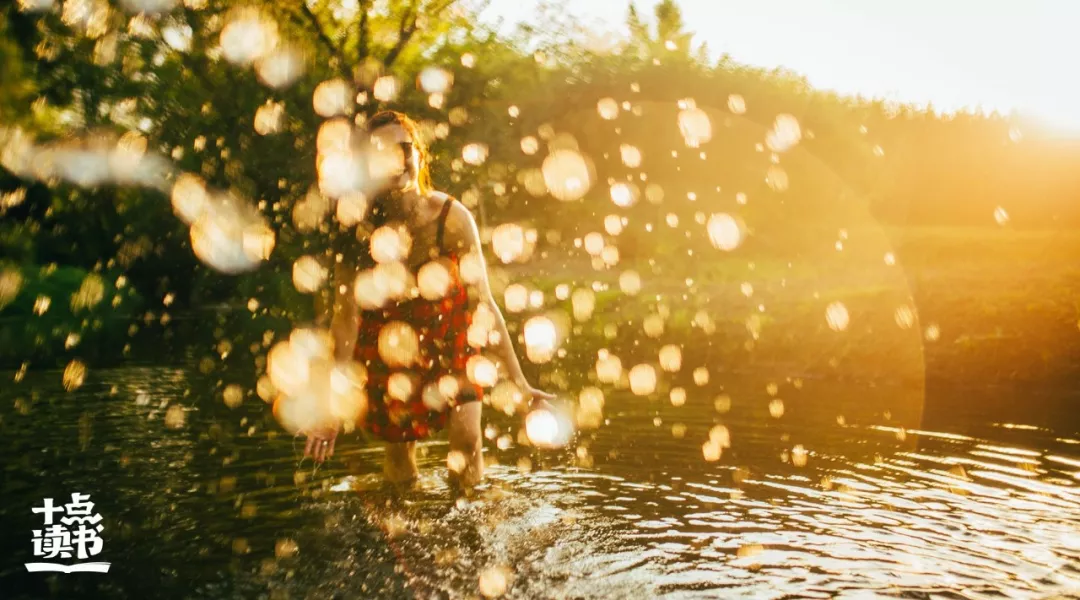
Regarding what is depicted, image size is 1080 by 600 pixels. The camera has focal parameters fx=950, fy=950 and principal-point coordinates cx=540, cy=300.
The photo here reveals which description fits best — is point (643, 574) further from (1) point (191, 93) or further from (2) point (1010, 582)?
(1) point (191, 93)

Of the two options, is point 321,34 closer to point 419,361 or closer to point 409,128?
point 409,128

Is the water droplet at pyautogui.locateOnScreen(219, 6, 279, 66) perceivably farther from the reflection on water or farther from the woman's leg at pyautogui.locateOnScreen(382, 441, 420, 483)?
the woman's leg at pyautogui.locateOnScreen(382, 441, 420, 483)

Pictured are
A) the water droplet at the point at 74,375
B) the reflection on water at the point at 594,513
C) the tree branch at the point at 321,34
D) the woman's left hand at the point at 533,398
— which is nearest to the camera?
the reflection on water at the point at 594,513

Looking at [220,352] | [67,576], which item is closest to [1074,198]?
[220,352]

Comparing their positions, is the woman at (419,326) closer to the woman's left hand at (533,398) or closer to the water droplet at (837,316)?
the woman's left hand at (533,398)

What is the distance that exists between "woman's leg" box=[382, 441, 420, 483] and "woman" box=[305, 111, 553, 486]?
270 mm

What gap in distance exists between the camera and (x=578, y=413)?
10.9 metres

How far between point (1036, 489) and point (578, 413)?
5.01 m

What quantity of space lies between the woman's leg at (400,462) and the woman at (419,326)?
0.89 ft

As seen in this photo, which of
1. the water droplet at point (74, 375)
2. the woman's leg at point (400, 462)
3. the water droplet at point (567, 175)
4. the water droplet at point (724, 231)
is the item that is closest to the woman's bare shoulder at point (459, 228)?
the woman's leg at point (400, 462)

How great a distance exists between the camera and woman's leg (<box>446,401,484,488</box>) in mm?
5656
